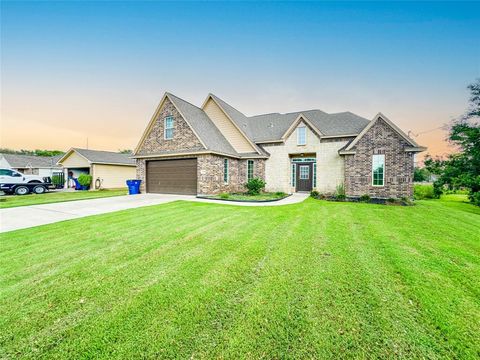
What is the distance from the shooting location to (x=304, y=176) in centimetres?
1673

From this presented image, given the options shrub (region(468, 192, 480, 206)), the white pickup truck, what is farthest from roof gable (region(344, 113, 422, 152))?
the white pickup truck

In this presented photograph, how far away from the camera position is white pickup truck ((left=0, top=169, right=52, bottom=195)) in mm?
15602

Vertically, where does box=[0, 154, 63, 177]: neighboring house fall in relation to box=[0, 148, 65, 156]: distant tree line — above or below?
below

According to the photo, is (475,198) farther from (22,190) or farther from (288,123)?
(22,190)

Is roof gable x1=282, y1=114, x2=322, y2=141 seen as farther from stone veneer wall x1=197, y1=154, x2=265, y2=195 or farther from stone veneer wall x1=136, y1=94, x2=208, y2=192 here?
stone veneer wall x1=136, y1=94, x2=208, y2=192

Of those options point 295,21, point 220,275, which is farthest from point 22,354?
point 295,21

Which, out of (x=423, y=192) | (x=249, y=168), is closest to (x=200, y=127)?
(x=249, y=168)

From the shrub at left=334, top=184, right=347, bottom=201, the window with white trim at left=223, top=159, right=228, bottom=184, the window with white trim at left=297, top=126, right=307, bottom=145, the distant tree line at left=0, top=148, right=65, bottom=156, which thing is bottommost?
the shrub at left=334, top=184, right=347, bottom=201

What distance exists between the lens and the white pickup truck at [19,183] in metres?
15.6

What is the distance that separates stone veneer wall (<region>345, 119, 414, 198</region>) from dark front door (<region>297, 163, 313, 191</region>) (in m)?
3.18

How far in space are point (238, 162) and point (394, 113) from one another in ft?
49.3

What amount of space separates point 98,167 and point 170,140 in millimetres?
11941

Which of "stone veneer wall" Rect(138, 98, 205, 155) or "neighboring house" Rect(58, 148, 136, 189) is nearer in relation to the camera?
"stone veneer wall" Rect(138, 98, 205, 155)

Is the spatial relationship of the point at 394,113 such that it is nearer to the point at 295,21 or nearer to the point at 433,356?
the point at 295,21
